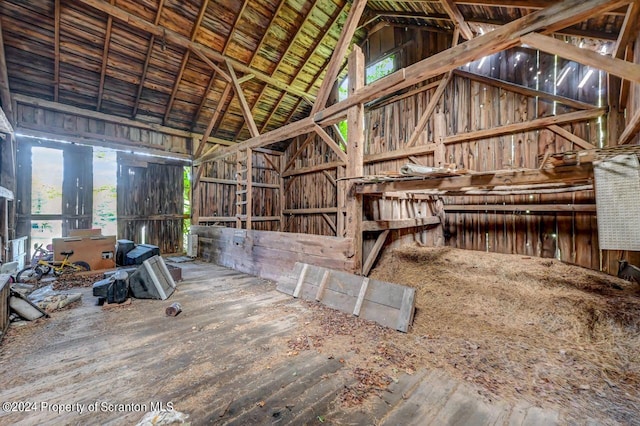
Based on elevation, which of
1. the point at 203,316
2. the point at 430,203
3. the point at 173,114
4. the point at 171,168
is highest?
the point at 173,114

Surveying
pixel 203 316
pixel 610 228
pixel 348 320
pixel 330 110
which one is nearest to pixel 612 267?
pixel 610 228

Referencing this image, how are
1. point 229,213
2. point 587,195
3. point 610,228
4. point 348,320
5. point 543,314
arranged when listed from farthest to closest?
point 229,213, point 587,195, point 348,320, point 543,314, point 610,228

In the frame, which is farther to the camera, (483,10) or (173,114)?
(173,114)

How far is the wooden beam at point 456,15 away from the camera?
4.36 m

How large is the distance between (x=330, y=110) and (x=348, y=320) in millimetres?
3448

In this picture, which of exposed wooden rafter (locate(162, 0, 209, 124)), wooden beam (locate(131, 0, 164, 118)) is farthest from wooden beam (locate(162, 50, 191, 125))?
wooden beam (locate(131, 0, 164, 118))

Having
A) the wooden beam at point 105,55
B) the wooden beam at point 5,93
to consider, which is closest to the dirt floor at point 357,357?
the wooden beam at point 5,93

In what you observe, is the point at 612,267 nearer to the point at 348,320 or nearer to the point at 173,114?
the point at 348,320

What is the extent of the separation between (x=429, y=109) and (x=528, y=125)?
208 centimetres

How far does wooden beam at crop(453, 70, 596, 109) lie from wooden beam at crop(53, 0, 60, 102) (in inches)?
331

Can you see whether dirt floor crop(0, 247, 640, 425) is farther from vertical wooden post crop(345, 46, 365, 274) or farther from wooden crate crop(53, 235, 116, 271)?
wooden crate crop(53, 235, 116, 271)

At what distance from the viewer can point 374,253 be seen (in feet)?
14.0

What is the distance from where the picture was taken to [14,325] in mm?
2949

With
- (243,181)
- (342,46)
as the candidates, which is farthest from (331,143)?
(243,181)
